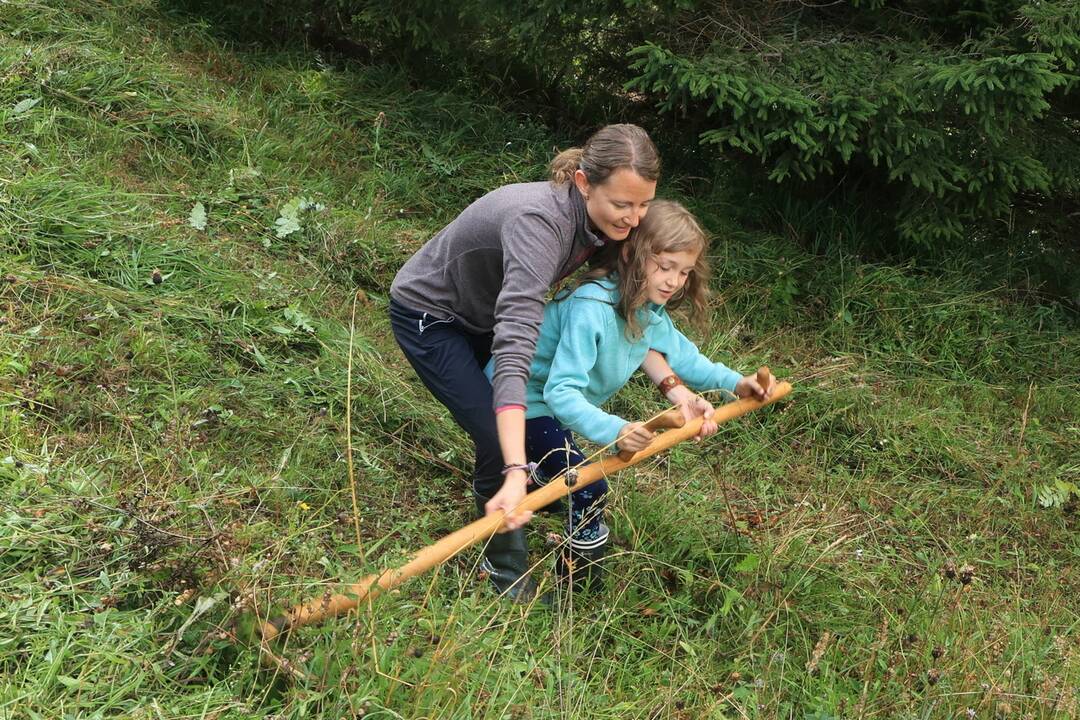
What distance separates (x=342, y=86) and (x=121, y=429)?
12.0ft

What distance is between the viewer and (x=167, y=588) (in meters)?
2.71

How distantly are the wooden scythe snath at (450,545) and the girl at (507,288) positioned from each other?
0.27 ft

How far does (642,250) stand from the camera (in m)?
3.10

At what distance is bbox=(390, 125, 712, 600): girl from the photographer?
281cm

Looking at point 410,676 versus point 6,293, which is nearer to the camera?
point 410,676

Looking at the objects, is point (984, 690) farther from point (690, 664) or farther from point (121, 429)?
point (121, 429)

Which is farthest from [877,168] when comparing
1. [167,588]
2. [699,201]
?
[167,588]

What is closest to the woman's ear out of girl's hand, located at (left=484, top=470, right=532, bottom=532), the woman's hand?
the woman's hand

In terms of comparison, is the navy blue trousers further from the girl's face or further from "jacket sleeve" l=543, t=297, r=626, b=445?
the girl's face

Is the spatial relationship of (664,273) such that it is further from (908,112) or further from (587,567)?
(908,112)

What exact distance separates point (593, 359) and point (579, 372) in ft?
0.22

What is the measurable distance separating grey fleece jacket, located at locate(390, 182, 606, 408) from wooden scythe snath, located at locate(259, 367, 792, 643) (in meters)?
0.26

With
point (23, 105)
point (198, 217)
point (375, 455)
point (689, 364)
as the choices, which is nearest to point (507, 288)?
point (689, 364)

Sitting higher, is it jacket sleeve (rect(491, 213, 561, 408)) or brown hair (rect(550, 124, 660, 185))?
brown hair (rect(550, 124, 660, 185))
